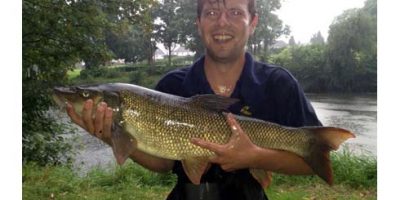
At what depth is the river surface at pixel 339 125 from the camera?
27.1 feet

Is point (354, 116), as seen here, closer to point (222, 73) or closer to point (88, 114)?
point (222, 73)

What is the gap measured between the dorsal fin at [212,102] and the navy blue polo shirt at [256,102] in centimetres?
9

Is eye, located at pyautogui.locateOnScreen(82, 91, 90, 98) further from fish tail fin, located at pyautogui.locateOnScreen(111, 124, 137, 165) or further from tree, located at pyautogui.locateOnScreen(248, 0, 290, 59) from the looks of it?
tree, located at pyautogui.locateOnScreen(248, 0, 290, 59)

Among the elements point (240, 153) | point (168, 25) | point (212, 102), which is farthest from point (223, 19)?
point (168, 25)

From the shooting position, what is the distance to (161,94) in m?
1.91

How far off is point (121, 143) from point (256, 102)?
24.5 inches

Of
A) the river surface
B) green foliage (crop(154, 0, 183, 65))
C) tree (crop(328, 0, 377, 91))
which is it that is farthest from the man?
green foliage (crop(154, 0, 183, 65))

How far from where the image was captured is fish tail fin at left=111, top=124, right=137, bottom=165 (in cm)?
182

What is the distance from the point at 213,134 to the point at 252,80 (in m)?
0.29

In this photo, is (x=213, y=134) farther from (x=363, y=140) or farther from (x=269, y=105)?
(x=363, y=140)

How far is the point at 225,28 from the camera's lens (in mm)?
1858

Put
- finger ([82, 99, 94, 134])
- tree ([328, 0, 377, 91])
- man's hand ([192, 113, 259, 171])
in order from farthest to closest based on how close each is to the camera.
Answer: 1. tree ([328, 0, 377, 91])
2. finger ([82, 99, 94, 134])
3. man's hand ([192, 113, 259, 171])

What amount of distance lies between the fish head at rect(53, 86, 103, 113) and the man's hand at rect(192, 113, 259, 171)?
50 centimetres

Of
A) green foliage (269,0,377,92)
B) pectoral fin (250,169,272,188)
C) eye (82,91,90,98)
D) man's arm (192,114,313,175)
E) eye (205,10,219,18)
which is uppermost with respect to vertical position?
green foliage (269,0,377,92)
